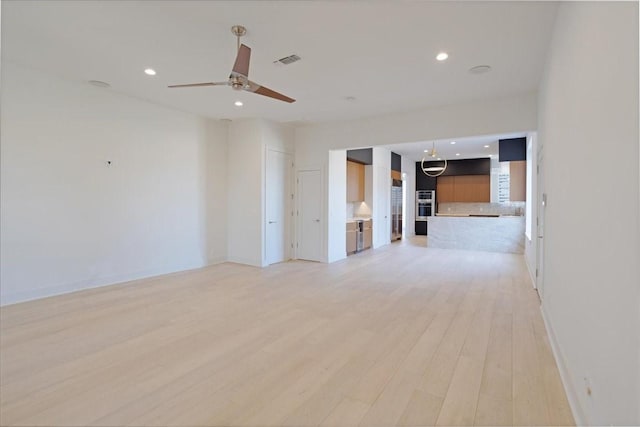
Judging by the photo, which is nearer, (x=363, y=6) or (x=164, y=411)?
(x=164, y=411)

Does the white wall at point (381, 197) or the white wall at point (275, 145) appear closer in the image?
the white wall at point (275, 145)

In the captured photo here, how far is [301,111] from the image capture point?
19.9 ft

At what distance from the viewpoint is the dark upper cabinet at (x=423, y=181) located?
12.8 m

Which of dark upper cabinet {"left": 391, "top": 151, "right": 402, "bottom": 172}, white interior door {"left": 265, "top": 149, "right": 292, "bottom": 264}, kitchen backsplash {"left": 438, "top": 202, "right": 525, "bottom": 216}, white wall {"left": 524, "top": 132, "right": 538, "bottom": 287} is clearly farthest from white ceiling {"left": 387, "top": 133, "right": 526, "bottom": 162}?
white interior door {"left": 265, "top": 149, "right": 292, "bottom": 264}

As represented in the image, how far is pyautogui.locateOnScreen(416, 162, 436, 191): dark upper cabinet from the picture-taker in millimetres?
12805

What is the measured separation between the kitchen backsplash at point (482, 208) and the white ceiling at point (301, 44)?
23.6ft

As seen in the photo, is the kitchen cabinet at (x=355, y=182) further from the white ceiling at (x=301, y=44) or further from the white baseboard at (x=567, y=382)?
the white baseboard at (x=567, y=382)

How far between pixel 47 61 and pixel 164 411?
4.53 m

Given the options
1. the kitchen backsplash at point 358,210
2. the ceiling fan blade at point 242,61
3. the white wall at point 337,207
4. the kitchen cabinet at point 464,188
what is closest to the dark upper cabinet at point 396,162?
the kitchen backsplash at point 358,210

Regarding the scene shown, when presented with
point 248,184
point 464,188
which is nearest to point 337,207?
point 248,184

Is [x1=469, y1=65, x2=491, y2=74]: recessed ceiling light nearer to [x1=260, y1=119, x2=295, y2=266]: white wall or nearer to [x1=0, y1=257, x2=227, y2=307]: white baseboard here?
[x1=260, y1=119, x2=295, y2=266]: white wall

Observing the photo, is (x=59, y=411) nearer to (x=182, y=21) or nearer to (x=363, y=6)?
(x=182, y=21)

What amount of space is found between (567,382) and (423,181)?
1134 cm

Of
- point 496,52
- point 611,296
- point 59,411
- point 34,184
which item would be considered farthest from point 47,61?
point 611,296
